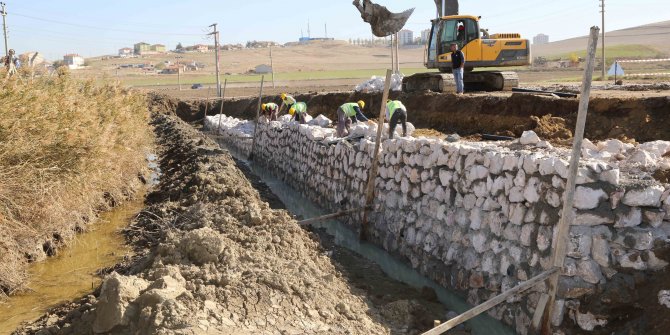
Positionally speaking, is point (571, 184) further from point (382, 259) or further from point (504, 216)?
point (382, 259)

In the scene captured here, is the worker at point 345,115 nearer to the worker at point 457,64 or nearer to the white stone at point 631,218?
the worker at point 457,64

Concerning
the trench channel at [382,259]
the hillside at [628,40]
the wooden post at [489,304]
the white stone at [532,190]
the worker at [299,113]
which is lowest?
the trench channel at [382,259]

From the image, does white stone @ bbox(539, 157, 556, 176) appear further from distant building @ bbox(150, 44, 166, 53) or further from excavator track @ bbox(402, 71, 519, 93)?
distant building @ bbox(150, 44, 166, 53)

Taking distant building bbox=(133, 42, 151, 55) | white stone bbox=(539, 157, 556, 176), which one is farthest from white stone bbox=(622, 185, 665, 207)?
distant building bbox=(133, 42, 151, 55)

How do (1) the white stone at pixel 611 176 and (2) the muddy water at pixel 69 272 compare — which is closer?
(1) the white stone at pixel 611 176

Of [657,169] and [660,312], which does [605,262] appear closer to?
[660,312]

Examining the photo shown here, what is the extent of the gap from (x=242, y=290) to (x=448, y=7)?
16953 millimetres

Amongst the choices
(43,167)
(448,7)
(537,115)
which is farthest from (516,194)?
(448,7)

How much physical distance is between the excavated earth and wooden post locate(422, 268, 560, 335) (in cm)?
78

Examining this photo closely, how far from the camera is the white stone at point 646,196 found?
5.52 meters

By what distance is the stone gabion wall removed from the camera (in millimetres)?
5598

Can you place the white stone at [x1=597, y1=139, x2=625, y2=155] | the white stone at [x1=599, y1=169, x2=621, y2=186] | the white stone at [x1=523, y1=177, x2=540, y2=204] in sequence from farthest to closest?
the white stone at [x1=597, y1=139, x2=625, y2=155] → the white stone at [x1=523, y1=177, x2=540, y2=204] → the white stone at [x1=599, y1=169, x2=621, y2=186]

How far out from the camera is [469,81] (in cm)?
2008

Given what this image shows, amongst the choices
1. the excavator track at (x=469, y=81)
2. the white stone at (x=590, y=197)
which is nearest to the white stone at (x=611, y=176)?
the white stone at (x=590, y=197)
